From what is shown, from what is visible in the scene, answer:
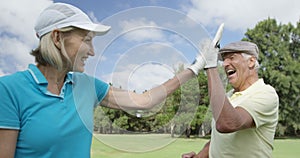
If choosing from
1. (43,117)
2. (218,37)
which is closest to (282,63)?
(218,37)

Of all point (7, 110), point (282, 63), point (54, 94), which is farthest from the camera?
point (282, 63)

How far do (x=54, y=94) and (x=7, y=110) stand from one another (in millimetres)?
149

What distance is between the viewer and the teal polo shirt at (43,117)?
0.91 meters

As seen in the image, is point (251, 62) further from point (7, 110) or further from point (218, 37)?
point (7, 110)

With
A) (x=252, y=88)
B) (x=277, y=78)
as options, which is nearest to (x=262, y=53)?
(x=277, y=78)

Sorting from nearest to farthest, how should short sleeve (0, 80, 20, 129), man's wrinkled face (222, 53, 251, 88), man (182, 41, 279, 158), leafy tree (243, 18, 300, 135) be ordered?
short sleeve (0, 80, 20, 129), man (182, 41, 279, 158), man's wrinkled face (222, 53, 251, 88), leafy tree (243, 18, 300, 135)

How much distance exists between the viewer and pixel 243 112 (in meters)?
1.39

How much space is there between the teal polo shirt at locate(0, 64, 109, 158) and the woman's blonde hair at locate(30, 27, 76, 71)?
0.05 metres

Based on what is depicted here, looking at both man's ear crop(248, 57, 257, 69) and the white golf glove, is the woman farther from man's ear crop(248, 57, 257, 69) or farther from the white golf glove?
man's ear crop(248, 57, 257, 69)

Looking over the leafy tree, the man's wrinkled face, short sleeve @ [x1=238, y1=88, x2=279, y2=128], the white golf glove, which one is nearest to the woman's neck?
the white golf glove

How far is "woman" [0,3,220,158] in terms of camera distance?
0.92 metres

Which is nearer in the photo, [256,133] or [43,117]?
[43,117]

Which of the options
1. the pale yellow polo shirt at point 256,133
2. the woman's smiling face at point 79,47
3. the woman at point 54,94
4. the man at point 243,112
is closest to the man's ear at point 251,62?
the man at point 243,112

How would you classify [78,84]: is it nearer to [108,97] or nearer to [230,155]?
[108,97]
